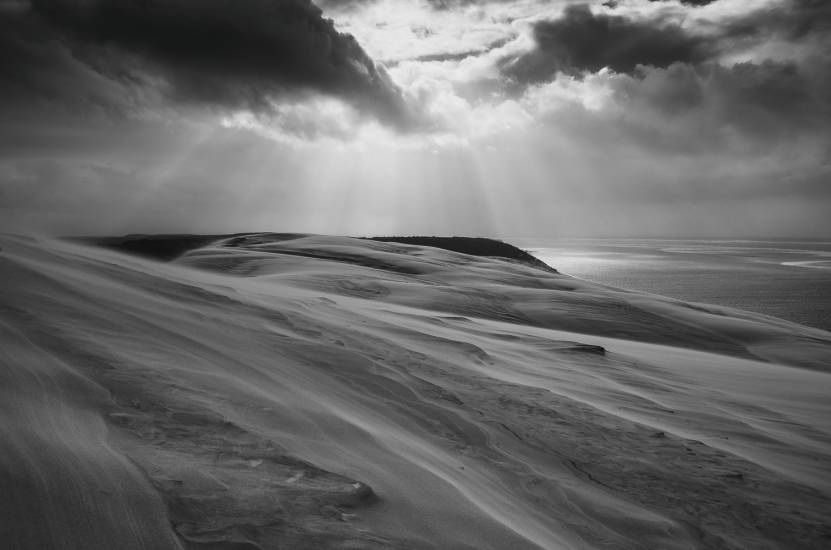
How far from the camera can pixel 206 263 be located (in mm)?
10562

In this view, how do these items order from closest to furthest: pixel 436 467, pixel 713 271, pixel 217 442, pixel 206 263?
pixel 217 442
pixel 436 467
pixel 206 263
pixel 713 271

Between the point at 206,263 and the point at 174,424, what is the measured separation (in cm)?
954

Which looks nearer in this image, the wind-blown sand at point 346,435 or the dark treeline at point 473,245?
the wind-blown sand at point 346,435

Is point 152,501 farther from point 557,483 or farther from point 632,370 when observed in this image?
point 632,370

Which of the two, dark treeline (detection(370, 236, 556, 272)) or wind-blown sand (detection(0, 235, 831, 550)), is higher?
dark treeline (detection(370, 236, 556, 272))

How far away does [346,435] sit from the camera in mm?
2143

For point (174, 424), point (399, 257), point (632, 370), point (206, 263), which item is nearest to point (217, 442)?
point (174, 424)

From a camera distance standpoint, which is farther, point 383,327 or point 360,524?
point 383,327

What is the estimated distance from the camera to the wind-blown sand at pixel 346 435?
1384 millimetres

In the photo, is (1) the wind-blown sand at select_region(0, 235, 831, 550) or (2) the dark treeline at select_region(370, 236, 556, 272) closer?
(1) the wind-blown sand at select_region(0, 235, 831, 550)

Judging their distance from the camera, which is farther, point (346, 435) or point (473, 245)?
point (473, 245)

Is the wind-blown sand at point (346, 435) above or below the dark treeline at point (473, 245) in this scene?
below

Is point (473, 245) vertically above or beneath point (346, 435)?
above

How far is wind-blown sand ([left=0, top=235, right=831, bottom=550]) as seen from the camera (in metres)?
1.38
